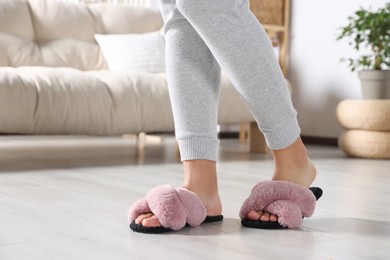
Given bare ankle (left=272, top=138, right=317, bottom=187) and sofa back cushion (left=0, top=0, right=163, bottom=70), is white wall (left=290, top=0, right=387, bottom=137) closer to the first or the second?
sofa back cushion (left=0, top=0, right=163, bottom=70)

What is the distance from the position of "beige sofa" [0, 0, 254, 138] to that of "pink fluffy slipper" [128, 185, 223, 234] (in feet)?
4.00

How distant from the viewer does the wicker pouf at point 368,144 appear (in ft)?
9.91

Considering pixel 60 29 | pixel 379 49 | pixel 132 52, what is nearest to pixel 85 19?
pixel 60 29

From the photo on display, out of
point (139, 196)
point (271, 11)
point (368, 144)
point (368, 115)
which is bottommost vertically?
point (368, 144)

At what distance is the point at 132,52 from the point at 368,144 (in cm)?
116

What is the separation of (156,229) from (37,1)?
2285 millimetres

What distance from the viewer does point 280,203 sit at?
114cm

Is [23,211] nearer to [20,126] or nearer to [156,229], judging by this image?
[156,229]

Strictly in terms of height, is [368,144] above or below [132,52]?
below

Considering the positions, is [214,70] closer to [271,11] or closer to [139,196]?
[139,196]

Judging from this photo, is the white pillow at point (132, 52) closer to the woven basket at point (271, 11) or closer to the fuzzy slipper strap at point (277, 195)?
the woven basket at point (271, 11)

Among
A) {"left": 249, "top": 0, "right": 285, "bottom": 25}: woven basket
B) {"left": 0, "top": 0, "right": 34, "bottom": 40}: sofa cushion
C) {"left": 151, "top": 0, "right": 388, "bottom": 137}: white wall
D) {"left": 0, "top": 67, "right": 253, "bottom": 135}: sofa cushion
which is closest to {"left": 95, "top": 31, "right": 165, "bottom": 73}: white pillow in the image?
{"left": 0, "top": 0, "right": 34, "bottom": 40}: sofa cushion

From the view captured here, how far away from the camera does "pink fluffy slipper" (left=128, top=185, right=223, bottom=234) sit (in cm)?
109

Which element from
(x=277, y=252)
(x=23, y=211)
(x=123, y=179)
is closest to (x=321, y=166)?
(x=123, y=179)
